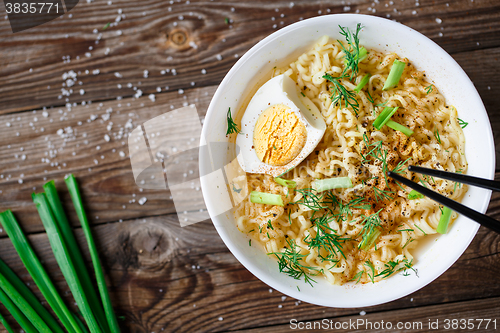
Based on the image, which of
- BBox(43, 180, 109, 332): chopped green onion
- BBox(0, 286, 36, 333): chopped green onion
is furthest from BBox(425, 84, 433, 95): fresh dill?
BBox(0, 286, 36, 333): chopped green onion

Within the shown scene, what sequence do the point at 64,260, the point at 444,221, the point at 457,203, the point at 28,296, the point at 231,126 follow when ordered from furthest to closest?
the point at 28,296
the point at 64,260
the point at 231,126
the point at 444,221
the point at 457,203

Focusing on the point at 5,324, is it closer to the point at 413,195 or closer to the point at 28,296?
the point at 28,296

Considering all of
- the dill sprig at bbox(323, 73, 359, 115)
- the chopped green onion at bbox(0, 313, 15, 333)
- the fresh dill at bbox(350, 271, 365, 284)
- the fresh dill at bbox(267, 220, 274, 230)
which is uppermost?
the dill sprig at bbox(323, 73, 359, 115)

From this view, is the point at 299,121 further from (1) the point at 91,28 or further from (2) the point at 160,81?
(1) the point at 91,28

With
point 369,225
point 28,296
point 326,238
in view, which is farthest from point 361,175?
point 28,296

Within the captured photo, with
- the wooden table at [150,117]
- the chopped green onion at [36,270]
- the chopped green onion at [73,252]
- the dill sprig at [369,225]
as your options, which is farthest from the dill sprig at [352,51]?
the chopped green onion at [36,270]

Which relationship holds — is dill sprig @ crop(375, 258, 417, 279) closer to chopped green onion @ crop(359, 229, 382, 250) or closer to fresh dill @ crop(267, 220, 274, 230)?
chopped green onion @ crop(359, 229, 382, 250)
